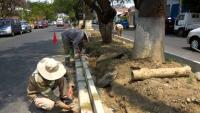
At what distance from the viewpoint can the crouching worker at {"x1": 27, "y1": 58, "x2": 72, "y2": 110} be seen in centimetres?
593

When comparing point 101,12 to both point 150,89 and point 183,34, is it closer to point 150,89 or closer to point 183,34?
point 150,89

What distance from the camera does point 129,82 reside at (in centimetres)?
841

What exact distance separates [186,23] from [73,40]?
20720 mm

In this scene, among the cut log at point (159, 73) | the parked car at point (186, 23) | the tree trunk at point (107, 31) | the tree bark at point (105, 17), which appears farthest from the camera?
the parked car at point (186, 23)

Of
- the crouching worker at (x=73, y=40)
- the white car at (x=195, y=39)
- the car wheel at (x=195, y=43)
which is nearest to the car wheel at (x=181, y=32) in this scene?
the white car at (x=195, y=39)

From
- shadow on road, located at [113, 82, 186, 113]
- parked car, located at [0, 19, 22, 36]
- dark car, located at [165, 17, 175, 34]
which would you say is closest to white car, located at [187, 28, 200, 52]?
shadow on road, located at [113, 82, 186, 113]

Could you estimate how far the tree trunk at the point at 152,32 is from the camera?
995 cm

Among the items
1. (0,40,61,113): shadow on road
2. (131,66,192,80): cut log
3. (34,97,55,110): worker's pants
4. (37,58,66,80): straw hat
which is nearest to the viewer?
(37,58,66,80): straw hat

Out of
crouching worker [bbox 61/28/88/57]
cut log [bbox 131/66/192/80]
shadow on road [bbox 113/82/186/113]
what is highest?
crouching worker [bbox 61/28/88/57]

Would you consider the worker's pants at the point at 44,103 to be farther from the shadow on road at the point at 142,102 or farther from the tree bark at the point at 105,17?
the tree bark at the point at 105,17

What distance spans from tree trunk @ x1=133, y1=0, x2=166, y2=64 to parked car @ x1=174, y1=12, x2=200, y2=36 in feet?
74.9

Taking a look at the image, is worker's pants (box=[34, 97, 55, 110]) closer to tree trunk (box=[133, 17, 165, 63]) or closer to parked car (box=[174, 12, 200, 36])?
tree trunk (box=[133, 17, 165, 63])

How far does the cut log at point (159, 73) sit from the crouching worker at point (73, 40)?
17.1 feet

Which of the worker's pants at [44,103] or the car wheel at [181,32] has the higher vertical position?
the worker's pants at [44,103]
